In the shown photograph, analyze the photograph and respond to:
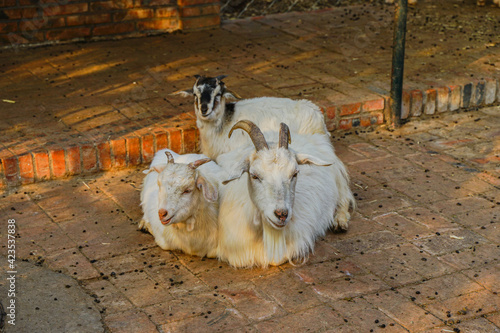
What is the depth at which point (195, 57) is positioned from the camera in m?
8.22

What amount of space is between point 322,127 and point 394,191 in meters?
0.84

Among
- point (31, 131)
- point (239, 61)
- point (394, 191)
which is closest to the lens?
point (394, 191)

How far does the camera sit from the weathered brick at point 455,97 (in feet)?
24.1

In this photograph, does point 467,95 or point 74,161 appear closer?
point 74,161

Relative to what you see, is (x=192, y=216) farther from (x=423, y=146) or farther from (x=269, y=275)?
(x=423, y=146)

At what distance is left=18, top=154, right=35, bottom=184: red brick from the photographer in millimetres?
5766

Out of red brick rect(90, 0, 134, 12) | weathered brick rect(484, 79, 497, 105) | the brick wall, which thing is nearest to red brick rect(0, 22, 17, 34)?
the brick wall

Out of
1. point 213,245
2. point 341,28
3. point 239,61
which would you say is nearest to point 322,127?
point 213,245

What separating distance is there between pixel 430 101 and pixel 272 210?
3.57 metres

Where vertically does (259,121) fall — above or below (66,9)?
below

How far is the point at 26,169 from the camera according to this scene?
5809mm

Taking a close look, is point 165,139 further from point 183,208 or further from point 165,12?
point 165,12

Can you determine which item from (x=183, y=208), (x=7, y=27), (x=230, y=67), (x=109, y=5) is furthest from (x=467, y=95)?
(x=7, y=27)

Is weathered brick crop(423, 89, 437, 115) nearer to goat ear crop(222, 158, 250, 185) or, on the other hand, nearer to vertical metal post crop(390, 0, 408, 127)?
vertical metal post crop(390, 0, 408, 127)
